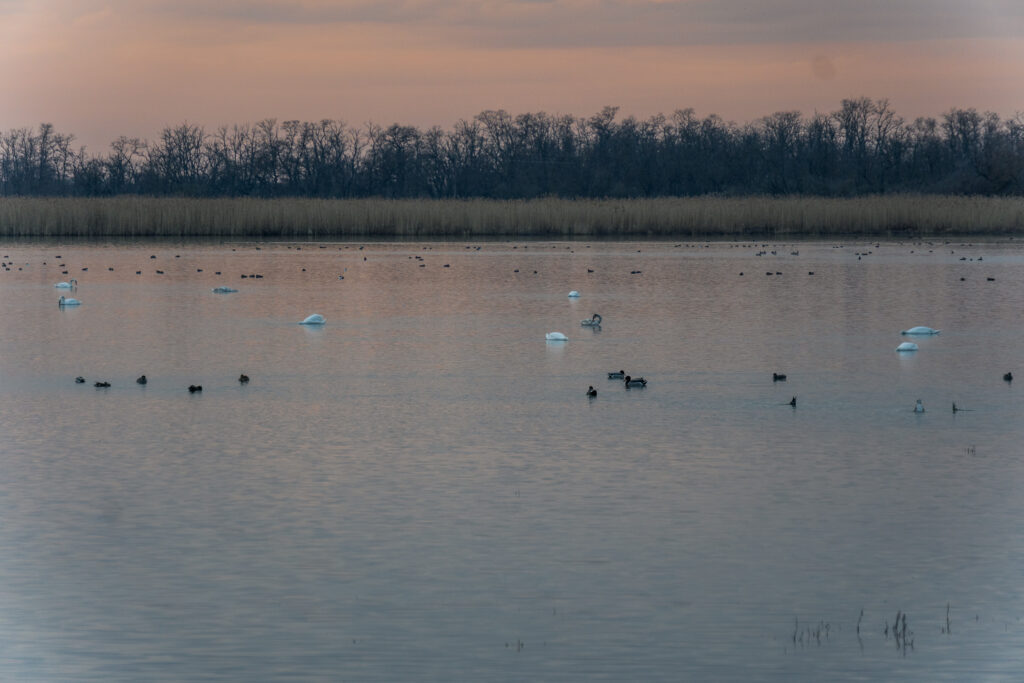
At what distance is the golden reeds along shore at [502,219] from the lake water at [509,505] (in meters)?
31.2

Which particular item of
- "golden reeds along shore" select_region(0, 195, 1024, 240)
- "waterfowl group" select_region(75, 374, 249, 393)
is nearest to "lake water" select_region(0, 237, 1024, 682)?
"waterfowl group" select_region(75, 374, 249, 393)

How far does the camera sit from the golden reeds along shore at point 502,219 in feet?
161

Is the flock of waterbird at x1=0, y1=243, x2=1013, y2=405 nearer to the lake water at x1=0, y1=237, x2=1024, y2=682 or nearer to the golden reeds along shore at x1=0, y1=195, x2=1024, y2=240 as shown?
the lake water at x1=0, y1=237, x2=1024, y2=682

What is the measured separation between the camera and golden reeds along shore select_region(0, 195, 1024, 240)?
4922cm

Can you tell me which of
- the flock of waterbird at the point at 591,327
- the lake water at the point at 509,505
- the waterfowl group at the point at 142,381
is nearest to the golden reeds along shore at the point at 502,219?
the flock of waterbird at the point at 591,327

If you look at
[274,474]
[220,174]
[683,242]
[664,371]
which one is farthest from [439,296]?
[220,174]

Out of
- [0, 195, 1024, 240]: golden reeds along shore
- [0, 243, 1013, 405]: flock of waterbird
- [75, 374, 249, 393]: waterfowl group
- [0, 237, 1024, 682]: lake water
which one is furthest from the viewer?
[0, 195, 1024, 240]: golden reeds along shore

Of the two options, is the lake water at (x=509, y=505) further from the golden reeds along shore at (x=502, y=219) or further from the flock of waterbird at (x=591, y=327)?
the golden reeds along shore at (x=502, y=219)

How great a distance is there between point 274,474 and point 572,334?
947 centimetres

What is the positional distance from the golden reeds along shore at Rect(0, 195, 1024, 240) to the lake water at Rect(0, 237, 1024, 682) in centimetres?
3124

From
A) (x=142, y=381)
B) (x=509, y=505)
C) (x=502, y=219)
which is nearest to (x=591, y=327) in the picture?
(x=142, y=381)

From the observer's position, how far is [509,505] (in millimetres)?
8211

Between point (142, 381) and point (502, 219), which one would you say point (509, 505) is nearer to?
point (142, 381)

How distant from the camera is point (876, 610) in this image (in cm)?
622
